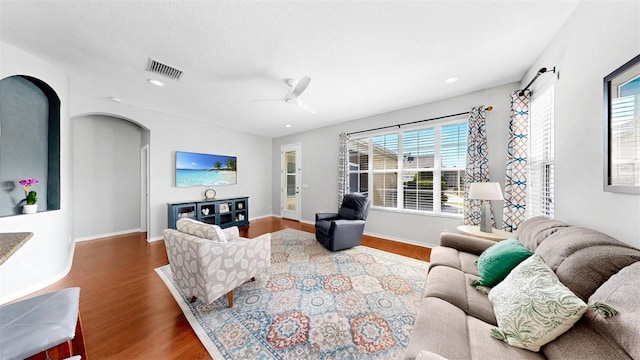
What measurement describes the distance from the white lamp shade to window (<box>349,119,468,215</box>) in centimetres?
85

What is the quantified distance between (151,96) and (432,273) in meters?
4.34

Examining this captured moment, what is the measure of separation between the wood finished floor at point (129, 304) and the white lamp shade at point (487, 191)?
1208 mm

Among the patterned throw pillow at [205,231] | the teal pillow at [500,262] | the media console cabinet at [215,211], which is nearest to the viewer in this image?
the teal pillow at [500,262]

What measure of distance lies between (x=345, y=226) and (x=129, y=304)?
257 centimetres

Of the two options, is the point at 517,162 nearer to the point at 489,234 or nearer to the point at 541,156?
the point at 541,156

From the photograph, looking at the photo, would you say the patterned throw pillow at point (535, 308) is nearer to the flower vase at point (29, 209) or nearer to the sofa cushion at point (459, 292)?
the sofa cushion at point (459, 292)

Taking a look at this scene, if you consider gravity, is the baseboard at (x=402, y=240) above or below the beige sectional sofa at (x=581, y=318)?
below

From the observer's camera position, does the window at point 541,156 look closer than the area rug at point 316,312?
No

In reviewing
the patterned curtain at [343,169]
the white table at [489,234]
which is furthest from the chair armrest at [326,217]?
the white table at [489,234]

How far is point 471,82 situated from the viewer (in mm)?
2672

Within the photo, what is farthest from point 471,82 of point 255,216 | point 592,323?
point 255,216

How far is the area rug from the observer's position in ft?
4.66

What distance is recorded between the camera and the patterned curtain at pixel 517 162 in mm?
2383

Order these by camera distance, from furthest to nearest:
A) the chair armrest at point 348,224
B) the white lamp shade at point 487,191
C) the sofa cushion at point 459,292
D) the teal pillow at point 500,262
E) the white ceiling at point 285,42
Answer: the chair armrest at point 348,224
the white lamp shade at point 487,191
the white ceiling at point 285,42
the teal pillow at point 500,262
the sofa cushion at point 459,292
